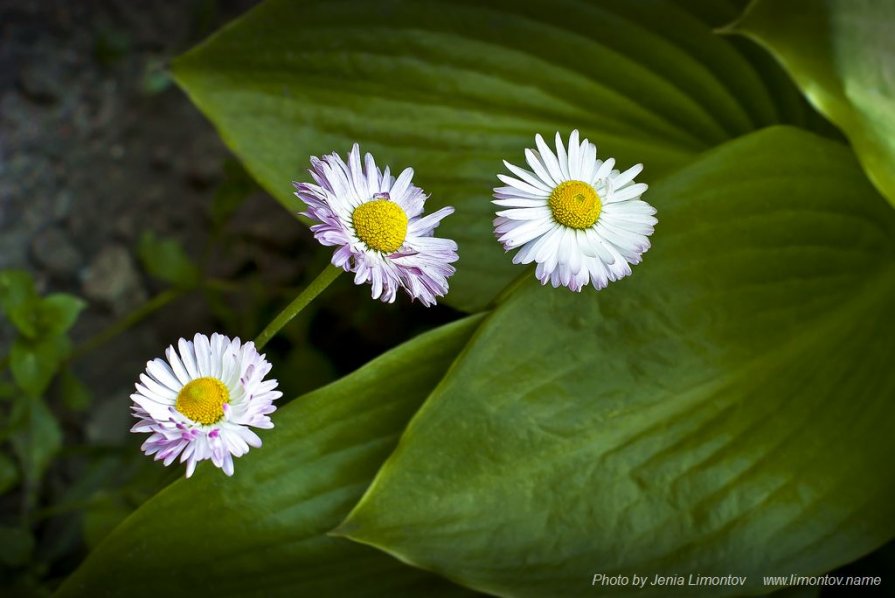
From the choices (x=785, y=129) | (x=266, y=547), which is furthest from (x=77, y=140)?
(x=785, y=129)

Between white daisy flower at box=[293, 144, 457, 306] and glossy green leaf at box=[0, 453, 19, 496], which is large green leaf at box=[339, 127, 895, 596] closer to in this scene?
white daisy flower at box=[293, 144, 457, 306]

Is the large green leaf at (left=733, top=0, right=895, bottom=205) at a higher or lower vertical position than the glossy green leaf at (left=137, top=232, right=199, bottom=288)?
lower

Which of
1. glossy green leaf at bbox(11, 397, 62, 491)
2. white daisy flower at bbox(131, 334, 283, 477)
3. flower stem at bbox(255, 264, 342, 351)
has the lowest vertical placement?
white daisy flower at bbox(131, 334, 283, 477)

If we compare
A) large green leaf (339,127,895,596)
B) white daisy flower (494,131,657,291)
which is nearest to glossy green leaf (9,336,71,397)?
large green leaf (339,127,895,596)

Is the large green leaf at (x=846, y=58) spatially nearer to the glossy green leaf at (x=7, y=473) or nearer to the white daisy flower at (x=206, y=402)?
the white daisy flower at (x=206, y=402)

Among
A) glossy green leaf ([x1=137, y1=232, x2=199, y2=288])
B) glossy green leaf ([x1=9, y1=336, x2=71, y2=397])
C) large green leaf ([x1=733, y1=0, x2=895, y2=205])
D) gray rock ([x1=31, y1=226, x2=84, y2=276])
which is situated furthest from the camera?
gray rock ([x1=31, y1=226, x2=84, y2=276])

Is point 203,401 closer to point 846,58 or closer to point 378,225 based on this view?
point 378,225
